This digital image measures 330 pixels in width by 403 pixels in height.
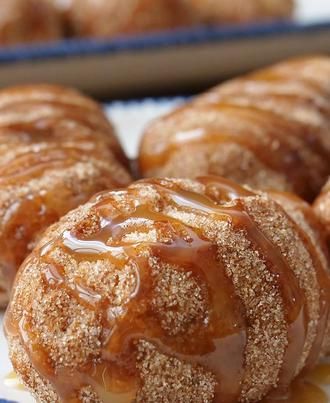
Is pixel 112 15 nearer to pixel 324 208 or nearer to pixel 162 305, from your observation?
pixel 324 208

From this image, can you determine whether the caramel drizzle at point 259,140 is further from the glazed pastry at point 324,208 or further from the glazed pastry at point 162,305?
the glazed pastry at point 162,305

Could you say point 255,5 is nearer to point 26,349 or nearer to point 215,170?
point 215,170

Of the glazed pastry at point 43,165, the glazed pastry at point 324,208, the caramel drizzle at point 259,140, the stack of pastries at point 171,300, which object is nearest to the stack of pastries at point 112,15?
the glazed pastry at point 43,165

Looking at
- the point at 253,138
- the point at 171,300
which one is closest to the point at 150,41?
the point at 253,138

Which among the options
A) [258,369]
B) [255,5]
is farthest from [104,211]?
[255,5]

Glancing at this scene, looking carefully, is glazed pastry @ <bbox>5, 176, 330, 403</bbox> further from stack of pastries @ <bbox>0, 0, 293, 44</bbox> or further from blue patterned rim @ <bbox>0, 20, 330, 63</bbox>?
stack of pastries @ <bbox>0, 0, 293, 44</bbox>
